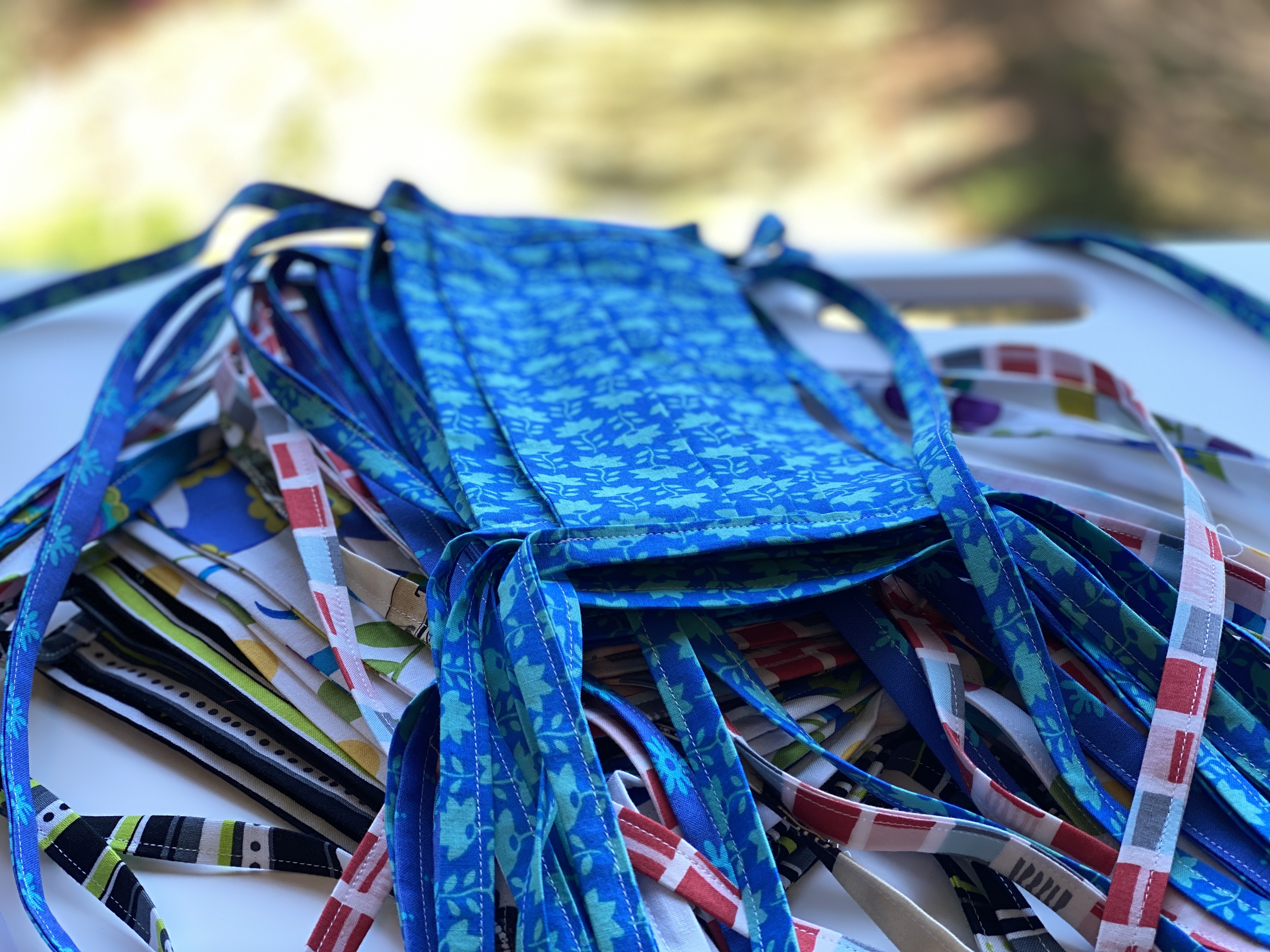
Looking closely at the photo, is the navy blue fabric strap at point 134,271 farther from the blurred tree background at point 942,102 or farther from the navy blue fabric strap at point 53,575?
the blurred tree background at point 942,102

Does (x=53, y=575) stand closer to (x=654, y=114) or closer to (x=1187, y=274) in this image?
(x=1187, y=274)

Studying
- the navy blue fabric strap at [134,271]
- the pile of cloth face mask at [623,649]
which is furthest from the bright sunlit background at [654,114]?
the pile of cloth face mask at [623,649]

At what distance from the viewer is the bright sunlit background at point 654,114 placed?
216 centimetres

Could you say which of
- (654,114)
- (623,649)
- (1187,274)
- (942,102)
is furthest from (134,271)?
(942,102)

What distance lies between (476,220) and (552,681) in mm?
447

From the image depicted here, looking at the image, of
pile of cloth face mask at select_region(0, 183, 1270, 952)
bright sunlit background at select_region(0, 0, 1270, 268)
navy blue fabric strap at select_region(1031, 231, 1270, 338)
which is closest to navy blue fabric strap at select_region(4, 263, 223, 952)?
pile of cloth face mask at select_region(0, 183, 1270, 952)

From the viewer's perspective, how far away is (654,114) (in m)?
2.38

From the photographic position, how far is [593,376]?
630mm

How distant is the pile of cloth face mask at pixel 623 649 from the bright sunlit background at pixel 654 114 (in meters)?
1.48

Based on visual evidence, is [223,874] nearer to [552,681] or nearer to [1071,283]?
[552,681]

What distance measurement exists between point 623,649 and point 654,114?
6.79 ft

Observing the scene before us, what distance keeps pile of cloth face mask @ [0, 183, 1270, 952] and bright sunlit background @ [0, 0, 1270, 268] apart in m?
1.48

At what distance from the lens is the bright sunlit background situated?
216cm

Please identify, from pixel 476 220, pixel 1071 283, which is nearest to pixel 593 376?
pixel 476 220
